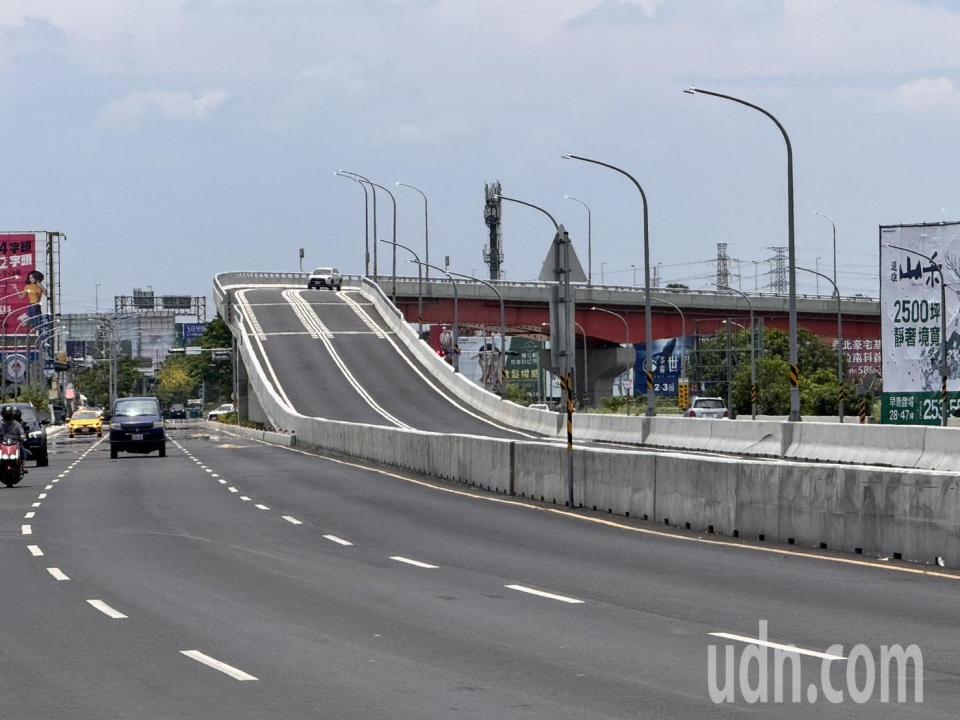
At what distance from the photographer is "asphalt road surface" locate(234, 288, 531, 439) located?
71.1 meters

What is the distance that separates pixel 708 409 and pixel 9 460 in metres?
36.6

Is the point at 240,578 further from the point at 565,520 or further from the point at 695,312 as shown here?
the point at 695,312

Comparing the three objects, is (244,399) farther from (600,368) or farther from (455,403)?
(600,368)

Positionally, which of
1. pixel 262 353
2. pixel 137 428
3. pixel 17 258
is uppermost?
pixel 17 258

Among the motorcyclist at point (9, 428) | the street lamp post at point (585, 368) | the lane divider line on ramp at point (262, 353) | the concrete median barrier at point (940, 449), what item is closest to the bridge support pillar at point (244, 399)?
the lane divider line on ramp at point (262, 353)

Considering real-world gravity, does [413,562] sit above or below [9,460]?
below

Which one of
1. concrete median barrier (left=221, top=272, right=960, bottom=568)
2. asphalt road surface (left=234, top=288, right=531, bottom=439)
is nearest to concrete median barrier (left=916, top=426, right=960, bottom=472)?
concrete median barrier (left=221, top=272, right=960, bottom=568)

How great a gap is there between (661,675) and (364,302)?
104 meters

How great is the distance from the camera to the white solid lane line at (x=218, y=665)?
10.7 meters

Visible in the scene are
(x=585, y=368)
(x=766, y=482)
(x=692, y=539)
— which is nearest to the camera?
(x=766, y=482)

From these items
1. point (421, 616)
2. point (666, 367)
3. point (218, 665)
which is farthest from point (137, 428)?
point (666, 367)

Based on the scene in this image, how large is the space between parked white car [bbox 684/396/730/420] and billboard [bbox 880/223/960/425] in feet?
38.2

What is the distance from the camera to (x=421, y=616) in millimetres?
13906

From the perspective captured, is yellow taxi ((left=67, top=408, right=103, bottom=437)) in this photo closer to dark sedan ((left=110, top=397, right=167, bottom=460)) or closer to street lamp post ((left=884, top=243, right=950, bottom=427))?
dark sedan ((left=110, top=397, right=167, bottom=460))
